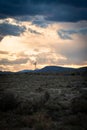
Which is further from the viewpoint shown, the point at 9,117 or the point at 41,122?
the point at 9,117

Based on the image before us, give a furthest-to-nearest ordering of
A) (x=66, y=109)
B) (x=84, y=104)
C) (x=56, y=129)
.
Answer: (x=66, y=109), (x=84, y=104), (x=56, y=129)

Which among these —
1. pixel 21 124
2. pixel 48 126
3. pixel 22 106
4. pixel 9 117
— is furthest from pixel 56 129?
pixel 22 106

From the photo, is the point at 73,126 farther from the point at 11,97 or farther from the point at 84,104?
the point at 11,97

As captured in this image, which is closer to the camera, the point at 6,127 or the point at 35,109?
the point at 6,127

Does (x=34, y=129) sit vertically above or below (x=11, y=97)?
below

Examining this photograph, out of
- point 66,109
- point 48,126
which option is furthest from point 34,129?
point 66,109

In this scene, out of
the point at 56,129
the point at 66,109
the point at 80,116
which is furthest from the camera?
the point at 66,109

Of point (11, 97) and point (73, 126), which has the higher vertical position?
point (11, 97)

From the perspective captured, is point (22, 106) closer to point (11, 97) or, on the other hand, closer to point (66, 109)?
point (11, 97)

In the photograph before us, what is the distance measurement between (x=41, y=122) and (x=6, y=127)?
6.01 feet

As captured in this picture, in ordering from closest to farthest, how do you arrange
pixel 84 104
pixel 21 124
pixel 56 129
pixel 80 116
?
pixel 56 129 < pixel 21 124 < pixel 80 116 < pixel 84 104

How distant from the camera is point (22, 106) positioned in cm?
2148

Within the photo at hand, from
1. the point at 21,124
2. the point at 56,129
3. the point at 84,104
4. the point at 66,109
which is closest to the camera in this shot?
the point at 56,129

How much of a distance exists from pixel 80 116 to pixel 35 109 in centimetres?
351
